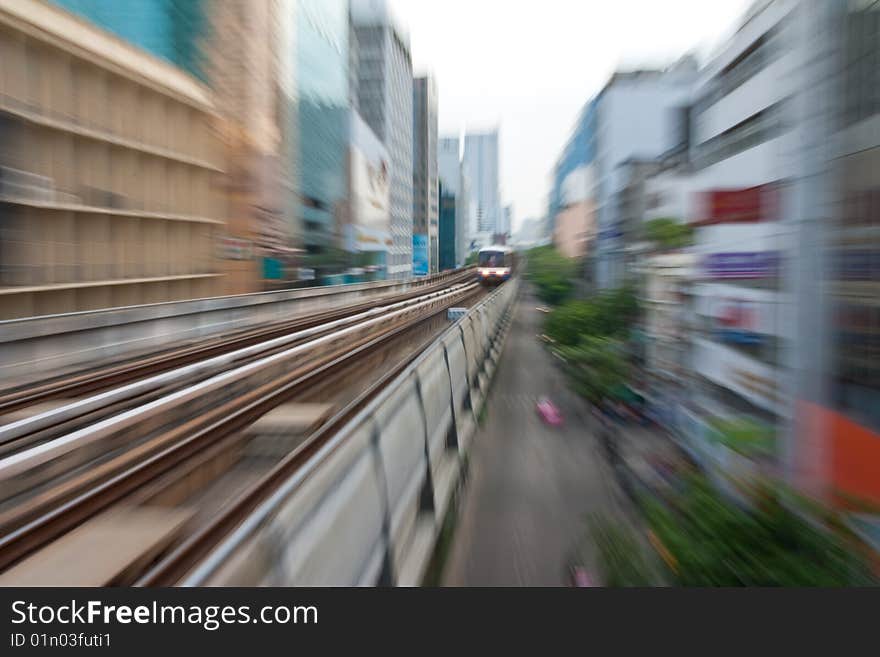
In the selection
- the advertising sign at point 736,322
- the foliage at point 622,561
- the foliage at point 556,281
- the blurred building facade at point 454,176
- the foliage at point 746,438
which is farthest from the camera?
the blurred building facade at point 454,176

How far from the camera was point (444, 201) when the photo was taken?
455ft

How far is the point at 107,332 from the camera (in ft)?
34.2

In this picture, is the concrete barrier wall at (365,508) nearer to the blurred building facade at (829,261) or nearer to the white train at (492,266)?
the blurred building facade at (829,261)

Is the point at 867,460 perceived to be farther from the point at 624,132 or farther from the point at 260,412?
the point at 624,132

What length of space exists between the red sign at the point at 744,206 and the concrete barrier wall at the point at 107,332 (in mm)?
9916

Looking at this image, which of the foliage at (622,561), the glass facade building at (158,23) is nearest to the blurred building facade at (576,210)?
the glass facade building at (158,23)

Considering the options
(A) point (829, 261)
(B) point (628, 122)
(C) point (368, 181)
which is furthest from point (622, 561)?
(C) point (368, 181)

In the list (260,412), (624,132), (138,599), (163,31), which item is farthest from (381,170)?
(138,599)

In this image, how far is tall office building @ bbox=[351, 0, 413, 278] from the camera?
78500mm

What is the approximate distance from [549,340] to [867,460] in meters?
13.0

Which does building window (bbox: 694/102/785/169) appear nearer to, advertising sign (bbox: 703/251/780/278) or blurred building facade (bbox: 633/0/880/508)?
advertising sign (bbox: 703/251/780/278)

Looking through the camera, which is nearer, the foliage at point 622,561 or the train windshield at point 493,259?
the foliage at point 622,561

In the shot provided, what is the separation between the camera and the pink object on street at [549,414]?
9273 mm

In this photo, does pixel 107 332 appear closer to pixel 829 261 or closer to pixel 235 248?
pixel 829 261
